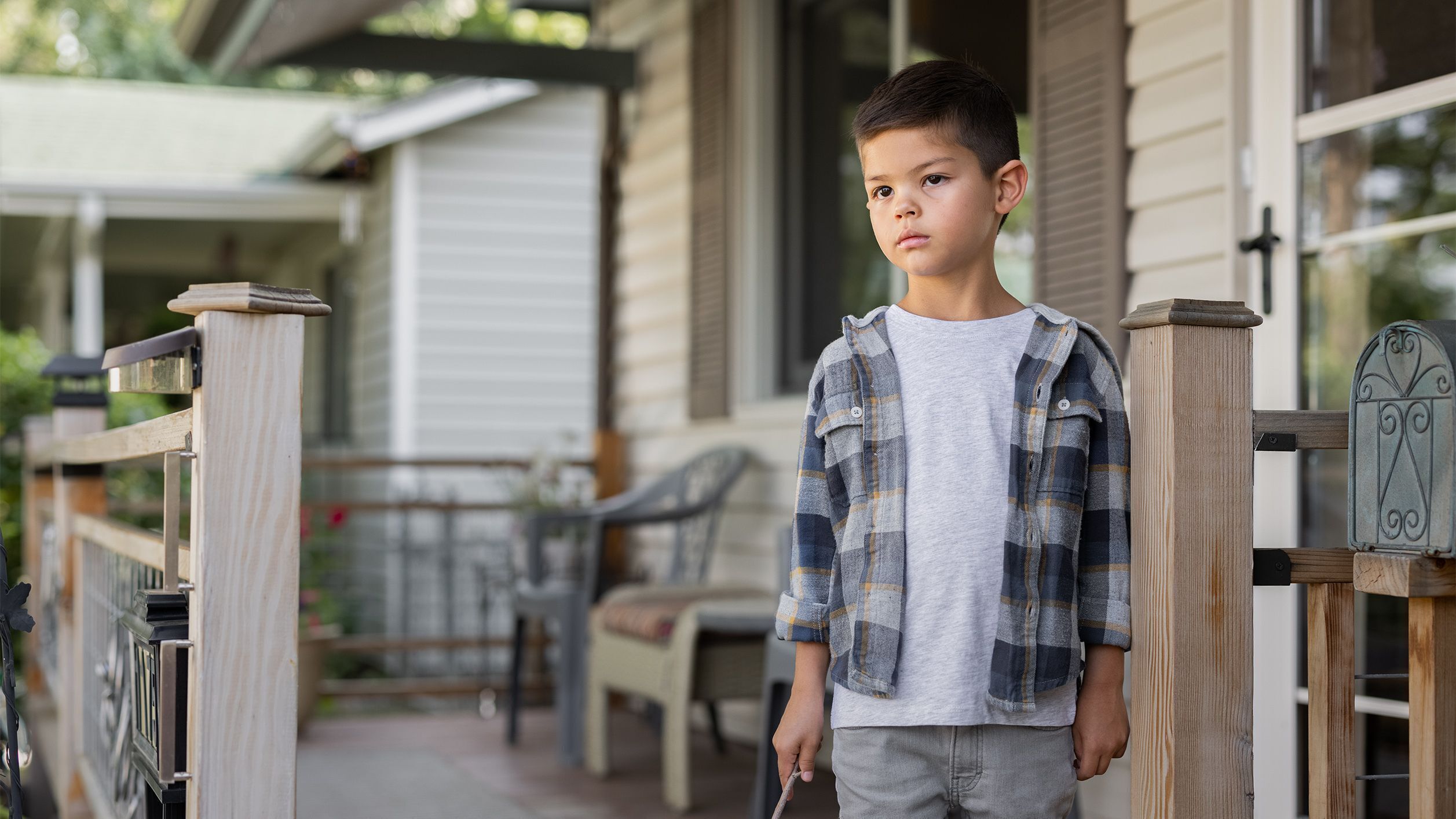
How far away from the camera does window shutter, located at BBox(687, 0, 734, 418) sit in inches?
190

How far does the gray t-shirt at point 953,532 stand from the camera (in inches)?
58.6

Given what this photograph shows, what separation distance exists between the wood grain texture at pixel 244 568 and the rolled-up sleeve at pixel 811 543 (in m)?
0.57

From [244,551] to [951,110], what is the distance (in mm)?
932

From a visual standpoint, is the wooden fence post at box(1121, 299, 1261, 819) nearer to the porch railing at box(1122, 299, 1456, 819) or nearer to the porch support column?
the porch railing at box(1122, 299, 1456, 819)

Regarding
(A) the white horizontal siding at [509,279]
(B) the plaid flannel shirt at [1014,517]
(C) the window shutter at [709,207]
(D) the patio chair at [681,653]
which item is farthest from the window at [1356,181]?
(A) the white horizontal siding at [509,279]

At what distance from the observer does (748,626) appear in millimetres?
3469

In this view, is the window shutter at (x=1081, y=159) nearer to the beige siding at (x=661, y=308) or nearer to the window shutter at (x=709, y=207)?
the beige siding at (x=661, y=308)

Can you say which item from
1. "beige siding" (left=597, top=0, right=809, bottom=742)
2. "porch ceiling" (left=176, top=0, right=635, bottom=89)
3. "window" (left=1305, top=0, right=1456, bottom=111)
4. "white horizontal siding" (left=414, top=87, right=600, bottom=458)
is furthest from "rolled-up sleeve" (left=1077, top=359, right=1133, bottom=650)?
"white horizontal siding" (left=414, top=87, right=600, bottom=458)

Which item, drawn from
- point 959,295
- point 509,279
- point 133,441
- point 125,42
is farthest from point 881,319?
point 125,42

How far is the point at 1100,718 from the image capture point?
1.53 m

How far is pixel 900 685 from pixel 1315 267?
165 centimetres

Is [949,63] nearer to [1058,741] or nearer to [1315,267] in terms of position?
[1058,741]

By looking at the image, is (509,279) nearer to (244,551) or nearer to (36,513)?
(36,513)

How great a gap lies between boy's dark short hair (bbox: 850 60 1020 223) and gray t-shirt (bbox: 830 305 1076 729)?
20 cm
